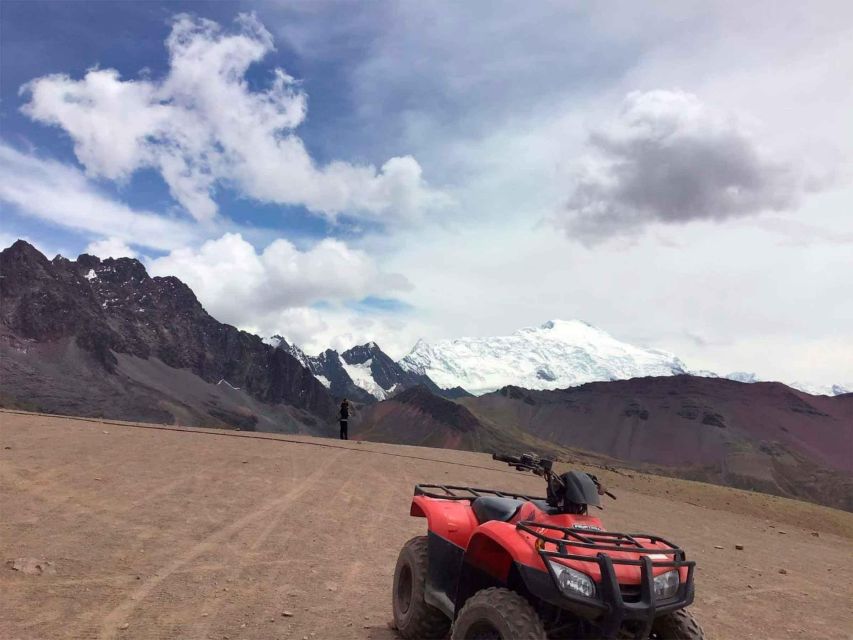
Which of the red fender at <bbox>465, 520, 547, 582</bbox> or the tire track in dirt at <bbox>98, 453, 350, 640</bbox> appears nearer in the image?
the red fender at <bbox>465, 520, 547, 582</bbox>

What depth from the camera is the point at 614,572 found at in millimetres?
4086

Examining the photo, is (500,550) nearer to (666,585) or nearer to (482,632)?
(482,632)

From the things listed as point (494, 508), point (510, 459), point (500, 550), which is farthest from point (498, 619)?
point (510, 459)

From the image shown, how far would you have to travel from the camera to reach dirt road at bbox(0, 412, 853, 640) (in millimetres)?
6402

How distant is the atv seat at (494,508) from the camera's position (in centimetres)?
520

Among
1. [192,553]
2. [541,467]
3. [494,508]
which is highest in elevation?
[541,467]

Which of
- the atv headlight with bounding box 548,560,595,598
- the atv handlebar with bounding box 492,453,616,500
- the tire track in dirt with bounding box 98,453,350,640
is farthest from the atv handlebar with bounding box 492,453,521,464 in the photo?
the tire track in dirt with bounding box 98,453,350,640

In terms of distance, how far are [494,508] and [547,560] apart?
126 centimetres

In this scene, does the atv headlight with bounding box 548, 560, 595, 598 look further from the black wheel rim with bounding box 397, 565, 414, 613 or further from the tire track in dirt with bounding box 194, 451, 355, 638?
the tire track in dirt with bounding box 194, 451, 355, 638

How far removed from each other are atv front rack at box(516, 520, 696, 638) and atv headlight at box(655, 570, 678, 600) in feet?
0.11

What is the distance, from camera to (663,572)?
Answer: 4.47 metres

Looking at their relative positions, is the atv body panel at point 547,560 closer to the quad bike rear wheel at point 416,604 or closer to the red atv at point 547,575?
the red atv at point 547,575

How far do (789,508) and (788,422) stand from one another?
618ft

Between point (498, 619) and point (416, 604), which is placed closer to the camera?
point (498, 619)
